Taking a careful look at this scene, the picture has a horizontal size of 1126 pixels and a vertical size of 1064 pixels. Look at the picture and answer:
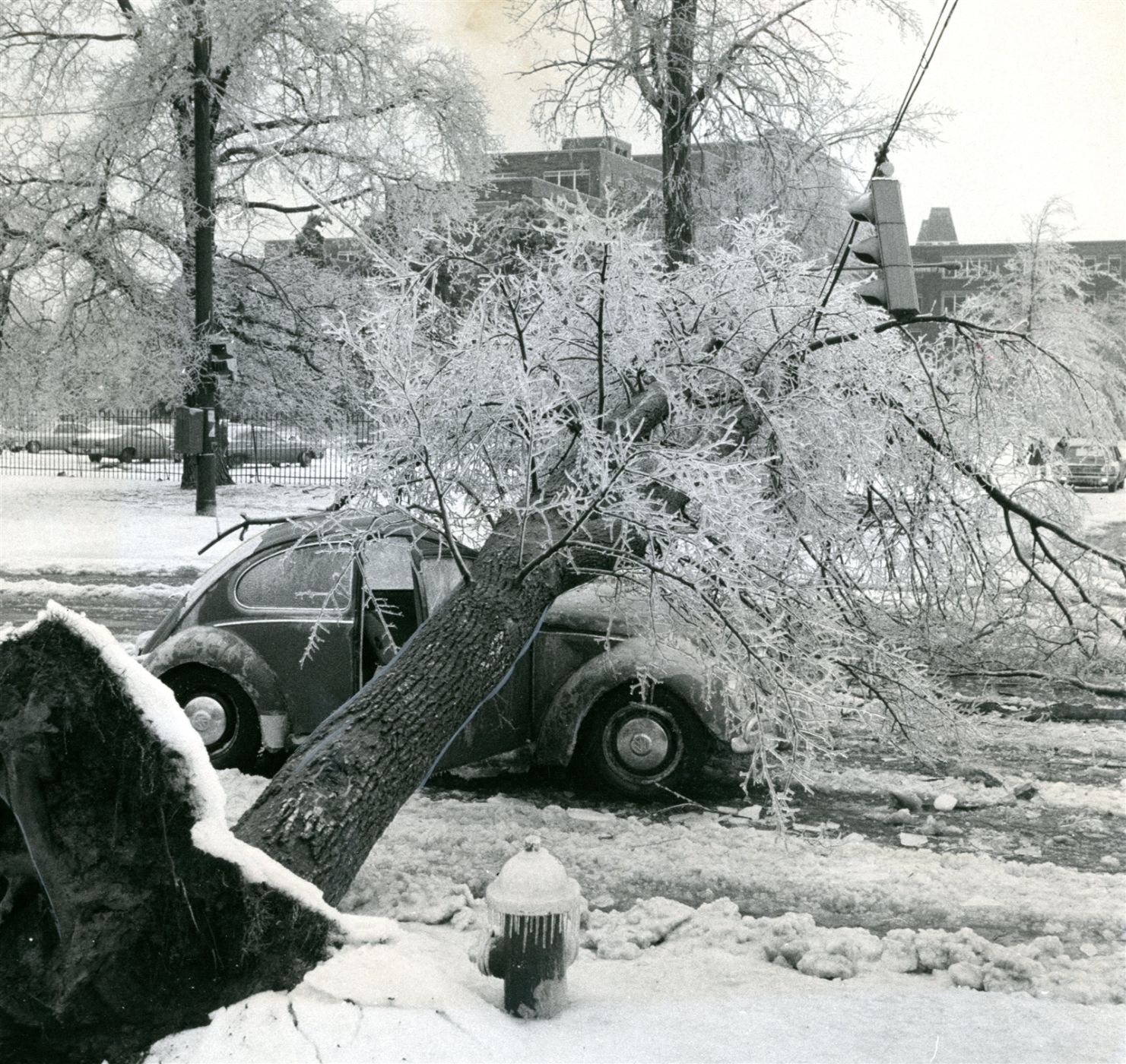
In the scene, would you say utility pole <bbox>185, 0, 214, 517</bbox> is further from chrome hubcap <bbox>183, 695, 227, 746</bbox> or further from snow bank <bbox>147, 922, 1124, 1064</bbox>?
snow bank <bbox>147, 922, 1124, 1064</bbox>

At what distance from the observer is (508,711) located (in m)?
6.54

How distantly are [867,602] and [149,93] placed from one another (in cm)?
1770

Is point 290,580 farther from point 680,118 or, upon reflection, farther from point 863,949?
point 680,118

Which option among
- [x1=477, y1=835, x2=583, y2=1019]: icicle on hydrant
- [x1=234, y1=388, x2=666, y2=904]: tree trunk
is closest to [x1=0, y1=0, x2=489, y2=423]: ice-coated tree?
[x1=234, y1=388, x2=666, y2=904]: tree trunk

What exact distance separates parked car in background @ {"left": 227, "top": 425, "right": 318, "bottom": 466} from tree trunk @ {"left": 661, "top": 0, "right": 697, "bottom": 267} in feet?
42.9

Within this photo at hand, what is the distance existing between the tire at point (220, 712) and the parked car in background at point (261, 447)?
798 inches

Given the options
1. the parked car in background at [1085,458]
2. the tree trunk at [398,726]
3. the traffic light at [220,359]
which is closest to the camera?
the tree trunk at [398,726]

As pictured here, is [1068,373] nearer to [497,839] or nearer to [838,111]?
[497,839]

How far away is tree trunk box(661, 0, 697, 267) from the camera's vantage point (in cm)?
1535

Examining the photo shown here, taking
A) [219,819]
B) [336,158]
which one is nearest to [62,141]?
[336,158]

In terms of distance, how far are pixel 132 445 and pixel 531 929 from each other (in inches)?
1299

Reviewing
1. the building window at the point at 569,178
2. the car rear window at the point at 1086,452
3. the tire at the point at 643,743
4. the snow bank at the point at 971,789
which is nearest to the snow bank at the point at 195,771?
the tire at the point at 643,743

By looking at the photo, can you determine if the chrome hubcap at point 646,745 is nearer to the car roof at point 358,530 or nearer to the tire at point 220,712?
the car roof at point 358,530

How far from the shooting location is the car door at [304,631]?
6.65 m
